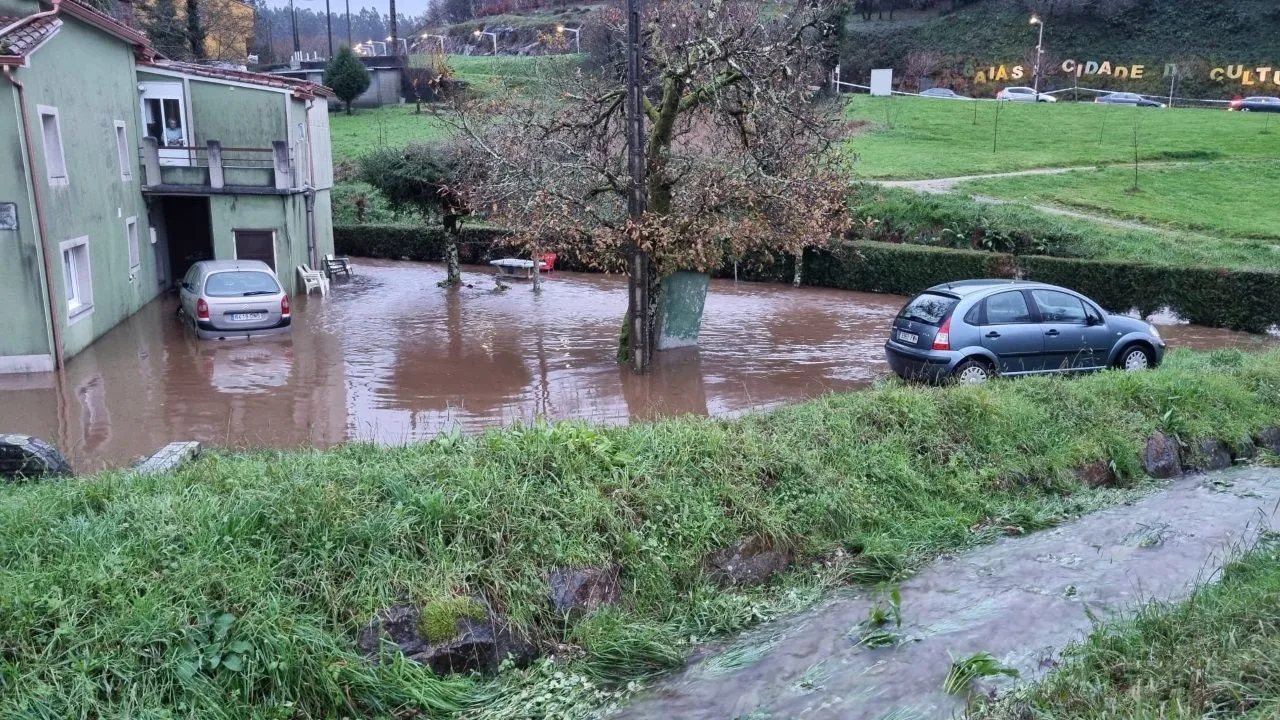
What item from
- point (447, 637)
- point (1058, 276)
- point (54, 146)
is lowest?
point (447, 637)

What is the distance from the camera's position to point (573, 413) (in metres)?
12.5

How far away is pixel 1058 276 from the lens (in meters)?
20.7

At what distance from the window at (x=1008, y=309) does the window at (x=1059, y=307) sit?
228 millimetres

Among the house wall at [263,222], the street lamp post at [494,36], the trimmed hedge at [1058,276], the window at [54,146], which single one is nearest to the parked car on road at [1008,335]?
the trimmed hedge at [1058,276]

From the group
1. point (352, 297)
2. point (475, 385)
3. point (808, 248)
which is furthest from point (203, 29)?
point (475, 385)

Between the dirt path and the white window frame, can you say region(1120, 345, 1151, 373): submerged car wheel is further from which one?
the white window frame

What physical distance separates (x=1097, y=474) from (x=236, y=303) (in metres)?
13.9

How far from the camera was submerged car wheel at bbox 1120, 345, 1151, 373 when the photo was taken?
13.0 meters

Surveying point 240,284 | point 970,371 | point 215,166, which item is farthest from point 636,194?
point 215,166

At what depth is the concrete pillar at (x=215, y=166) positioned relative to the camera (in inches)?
797

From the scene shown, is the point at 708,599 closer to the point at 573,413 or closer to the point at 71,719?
the point at 71,719

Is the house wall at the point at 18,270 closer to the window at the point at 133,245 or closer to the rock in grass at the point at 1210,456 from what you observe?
the window at the point at 133,245

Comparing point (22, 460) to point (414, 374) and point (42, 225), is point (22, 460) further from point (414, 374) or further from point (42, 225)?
point (42, 225)

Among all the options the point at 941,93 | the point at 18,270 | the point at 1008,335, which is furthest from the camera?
the point at 941,93
